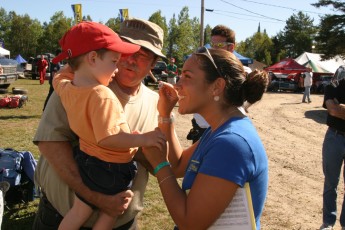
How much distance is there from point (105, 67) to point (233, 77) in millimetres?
696

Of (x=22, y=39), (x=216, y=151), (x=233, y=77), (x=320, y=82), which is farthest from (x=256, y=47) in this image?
(x=216, y=151)

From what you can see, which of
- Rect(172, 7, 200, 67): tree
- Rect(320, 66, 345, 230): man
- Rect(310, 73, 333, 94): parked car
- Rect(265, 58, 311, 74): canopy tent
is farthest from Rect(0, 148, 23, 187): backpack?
Rect(172, 7, 200, 67): tree

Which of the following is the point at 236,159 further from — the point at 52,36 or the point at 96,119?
the point at 52,36

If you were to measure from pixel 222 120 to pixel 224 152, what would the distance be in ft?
1.05

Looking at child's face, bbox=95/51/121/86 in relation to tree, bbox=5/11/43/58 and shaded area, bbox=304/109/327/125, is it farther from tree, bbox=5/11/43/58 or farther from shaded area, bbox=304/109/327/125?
tree, bbox=5/11/43/58

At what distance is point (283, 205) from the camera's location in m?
5.49

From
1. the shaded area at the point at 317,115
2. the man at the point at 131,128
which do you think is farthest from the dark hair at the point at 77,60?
the shaded area at the point at 317,115

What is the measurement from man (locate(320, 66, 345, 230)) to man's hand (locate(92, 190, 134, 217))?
3.09 meters

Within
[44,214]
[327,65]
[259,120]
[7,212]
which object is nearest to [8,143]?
[7,212]

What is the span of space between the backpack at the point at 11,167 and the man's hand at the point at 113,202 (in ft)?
10.3

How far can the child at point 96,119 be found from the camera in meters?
1.89

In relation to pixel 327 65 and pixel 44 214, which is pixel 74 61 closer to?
pixel 44 214

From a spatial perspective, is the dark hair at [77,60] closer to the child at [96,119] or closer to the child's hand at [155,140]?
the child at [96,119]

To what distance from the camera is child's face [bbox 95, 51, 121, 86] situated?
1971 mm
